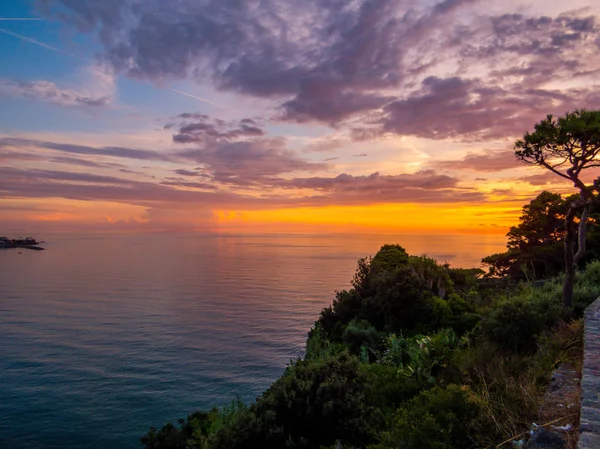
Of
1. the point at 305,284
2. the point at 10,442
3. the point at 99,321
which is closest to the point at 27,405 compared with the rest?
the point at 10,442

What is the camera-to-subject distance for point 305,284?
211 feet

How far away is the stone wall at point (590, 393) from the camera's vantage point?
3.93m

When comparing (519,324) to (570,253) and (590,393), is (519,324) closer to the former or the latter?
(570,253)

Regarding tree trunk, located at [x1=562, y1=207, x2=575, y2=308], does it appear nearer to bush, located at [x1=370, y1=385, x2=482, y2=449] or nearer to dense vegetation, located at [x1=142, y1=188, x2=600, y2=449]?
dense vegetation, located at [x1=142, y1=188, x2=600, y2=449]

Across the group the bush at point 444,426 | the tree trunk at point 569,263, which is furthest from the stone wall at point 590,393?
the tree trunk at point 569,263

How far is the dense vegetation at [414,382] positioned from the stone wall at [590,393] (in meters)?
0.76

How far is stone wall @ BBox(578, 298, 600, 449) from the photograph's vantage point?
3933 millimetres

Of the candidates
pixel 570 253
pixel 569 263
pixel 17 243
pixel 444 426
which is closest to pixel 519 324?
pixel 569 263

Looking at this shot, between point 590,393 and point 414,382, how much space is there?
5998 mm

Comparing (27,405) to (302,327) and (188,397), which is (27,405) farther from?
(302,327)

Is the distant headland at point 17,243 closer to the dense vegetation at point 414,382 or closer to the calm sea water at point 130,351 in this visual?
the calm sea water at point 130,351

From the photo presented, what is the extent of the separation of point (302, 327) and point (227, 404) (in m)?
16.5

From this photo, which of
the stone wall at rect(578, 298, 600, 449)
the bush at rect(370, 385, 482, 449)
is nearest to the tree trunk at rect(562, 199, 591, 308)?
the stone wall at rect(578, 298, 600, 449)

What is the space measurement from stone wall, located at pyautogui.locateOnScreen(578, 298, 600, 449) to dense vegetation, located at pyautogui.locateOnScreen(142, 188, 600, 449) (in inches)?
30.0
